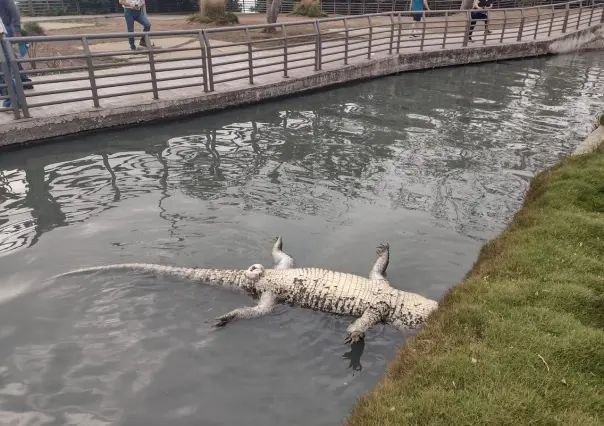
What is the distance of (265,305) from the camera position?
17.1 feet

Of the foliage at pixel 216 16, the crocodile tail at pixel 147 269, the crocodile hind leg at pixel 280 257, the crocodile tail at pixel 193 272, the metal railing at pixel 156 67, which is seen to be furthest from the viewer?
the foliage at pixel 216 16

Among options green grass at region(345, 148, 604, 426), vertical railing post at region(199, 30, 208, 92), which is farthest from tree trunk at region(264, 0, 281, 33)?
green grass at region(345, 148, 604, 426)

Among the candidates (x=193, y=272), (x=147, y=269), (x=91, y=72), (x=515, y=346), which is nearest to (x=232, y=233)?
(x=193, y=272)

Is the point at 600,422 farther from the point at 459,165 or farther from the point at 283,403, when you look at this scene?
the point at 459,165

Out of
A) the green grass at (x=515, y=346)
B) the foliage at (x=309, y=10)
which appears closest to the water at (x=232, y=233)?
the green grass at (x=515, y=346)

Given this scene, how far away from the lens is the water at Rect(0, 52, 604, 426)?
4.23 m

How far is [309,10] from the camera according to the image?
94.9 feet

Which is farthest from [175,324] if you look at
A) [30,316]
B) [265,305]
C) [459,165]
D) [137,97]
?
[137,97]

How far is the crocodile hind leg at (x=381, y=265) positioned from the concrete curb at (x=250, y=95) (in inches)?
270

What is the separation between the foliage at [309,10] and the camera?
28.8 m

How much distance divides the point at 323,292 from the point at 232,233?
6.27ft

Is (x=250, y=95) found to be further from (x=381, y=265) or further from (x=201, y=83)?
(x=381, y=265)

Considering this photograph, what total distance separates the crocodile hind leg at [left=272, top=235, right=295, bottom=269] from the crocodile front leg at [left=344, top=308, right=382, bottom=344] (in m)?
1.21

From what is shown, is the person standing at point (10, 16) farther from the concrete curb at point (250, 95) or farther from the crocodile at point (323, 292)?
the crocodile at point (323, 292)
